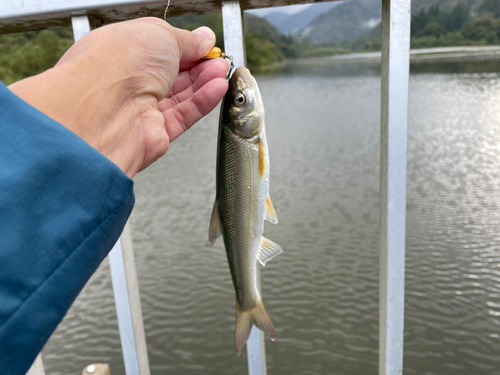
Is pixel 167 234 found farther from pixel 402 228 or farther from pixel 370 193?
pixel 402 228

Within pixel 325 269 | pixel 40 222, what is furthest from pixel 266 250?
pixel 325 269

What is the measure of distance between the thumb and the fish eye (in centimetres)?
13

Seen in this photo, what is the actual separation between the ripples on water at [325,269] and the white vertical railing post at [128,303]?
2.43 metres

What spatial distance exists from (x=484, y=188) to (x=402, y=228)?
5.98 metres

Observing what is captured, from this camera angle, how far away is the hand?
1.81ft

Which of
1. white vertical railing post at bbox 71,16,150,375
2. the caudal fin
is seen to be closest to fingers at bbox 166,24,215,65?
white vertical railing post at bbox 71,16,150,375

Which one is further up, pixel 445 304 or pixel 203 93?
pixel 203 93

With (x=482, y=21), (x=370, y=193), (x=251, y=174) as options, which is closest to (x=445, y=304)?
(x=370, y=193)

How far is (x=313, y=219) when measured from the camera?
221 inches

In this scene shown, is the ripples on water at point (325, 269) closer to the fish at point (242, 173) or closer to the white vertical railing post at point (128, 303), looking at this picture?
the white vertical railing post at point (128, 303)

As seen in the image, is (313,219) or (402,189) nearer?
(402,189)

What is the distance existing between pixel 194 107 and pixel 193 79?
0.13 metres

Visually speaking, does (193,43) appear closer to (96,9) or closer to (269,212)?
(96,9)

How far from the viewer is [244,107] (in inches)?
36.8
